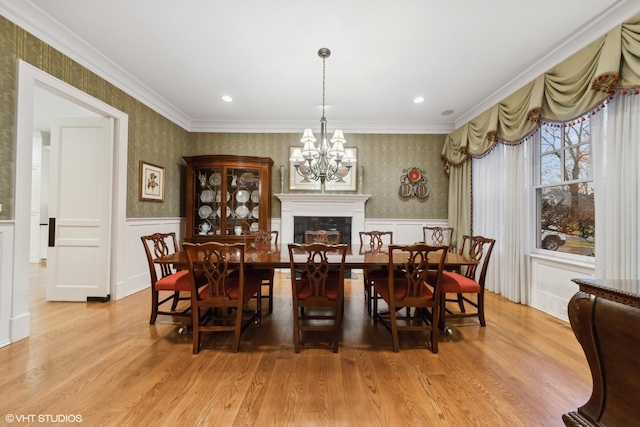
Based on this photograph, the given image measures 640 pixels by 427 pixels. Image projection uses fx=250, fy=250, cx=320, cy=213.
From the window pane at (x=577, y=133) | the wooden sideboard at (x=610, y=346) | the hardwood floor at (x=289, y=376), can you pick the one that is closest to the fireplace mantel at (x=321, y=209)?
the hardwood floor at (x=289, y=376)

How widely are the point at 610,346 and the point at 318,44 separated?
2914 mm

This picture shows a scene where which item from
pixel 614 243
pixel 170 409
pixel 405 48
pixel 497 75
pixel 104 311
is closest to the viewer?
pixel 170 409

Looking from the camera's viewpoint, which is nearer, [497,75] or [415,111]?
[497,75]

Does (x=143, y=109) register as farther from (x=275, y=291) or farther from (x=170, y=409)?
(x=170, y=409)

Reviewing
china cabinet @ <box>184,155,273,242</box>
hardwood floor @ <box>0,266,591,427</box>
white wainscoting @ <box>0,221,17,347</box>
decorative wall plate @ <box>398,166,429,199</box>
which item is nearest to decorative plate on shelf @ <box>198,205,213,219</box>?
china cabinet @ <box>184,155,273,242</box>

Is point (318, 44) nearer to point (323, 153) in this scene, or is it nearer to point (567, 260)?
point (323, 153)

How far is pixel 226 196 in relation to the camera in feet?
14.5

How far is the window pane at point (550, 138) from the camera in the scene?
2862 mm

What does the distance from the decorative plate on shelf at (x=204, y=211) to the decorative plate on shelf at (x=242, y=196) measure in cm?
54

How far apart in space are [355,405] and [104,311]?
9.49 feet

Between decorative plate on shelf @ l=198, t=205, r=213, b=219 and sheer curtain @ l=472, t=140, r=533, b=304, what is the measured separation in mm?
4512

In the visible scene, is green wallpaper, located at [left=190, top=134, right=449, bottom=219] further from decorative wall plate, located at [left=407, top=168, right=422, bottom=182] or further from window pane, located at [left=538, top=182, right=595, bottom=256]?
window pane, located at [left=538, top=182, right=595, bottom=256]

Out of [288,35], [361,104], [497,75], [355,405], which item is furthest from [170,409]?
[497,75]

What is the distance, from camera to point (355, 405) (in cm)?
142
